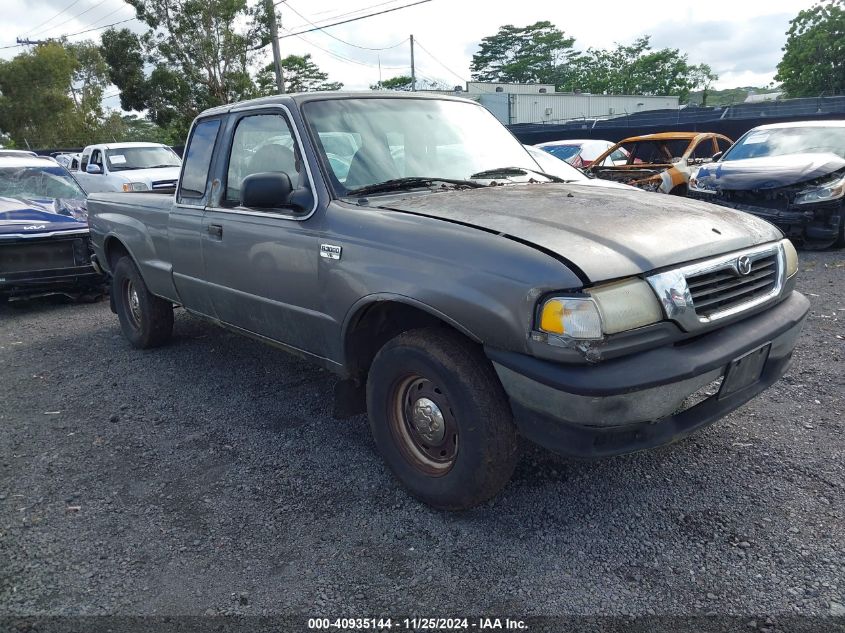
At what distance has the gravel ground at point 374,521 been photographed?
7.69 feet

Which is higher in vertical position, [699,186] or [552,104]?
[552,104]

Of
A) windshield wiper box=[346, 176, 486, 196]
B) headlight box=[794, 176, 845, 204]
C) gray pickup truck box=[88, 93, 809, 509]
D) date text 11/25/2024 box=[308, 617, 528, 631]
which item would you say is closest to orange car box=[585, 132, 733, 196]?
headlight box=[794, 176, 845, 204]

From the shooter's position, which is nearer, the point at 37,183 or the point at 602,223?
the point at 602,223

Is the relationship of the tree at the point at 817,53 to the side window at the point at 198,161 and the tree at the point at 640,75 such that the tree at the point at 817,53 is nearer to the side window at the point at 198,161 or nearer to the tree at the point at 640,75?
the tree at the point at 640,75

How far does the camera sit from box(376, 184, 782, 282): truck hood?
240 centimetres

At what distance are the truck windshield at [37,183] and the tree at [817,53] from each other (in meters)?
52.6

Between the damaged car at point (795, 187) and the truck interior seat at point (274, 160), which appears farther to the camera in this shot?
the damaged car at point (795, 187)

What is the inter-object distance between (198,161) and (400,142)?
1628mm

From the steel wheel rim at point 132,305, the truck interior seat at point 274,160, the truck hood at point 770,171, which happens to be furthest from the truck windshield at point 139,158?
the truck interior seat at point 274,160

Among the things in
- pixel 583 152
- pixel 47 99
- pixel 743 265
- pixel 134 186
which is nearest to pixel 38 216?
pixel 134 186

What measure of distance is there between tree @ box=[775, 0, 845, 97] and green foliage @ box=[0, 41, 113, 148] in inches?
2041

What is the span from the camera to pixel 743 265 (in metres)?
2.68

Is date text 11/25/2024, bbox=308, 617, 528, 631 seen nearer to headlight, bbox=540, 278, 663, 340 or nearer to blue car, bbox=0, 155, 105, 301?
headlight, bbox=540, 278, 663, 340

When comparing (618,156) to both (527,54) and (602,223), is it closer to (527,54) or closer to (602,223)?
(602,223)
